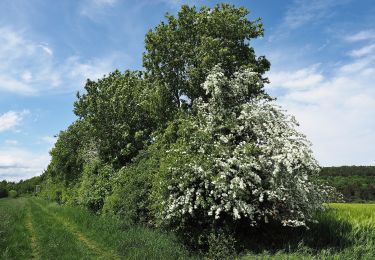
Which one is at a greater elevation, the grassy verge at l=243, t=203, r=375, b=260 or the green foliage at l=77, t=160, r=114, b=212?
the green foliage at l=77, t=160, r=114, b=212

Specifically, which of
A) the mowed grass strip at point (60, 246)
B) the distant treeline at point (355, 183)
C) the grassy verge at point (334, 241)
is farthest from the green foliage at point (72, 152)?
the distant treeline at point (355, 183)

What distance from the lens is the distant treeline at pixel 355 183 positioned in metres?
55.2

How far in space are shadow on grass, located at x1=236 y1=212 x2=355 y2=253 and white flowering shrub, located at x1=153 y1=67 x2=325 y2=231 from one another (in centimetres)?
56

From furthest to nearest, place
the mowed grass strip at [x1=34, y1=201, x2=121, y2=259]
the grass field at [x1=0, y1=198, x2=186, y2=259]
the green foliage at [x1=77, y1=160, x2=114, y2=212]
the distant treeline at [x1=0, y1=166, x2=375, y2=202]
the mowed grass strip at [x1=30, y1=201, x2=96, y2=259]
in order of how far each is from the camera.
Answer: the distant treeline at [x1=0, y1=166, x2=375, y2=202] → the green foliage at [x1=77, y1=160, x2=114, y2=212] → the mowed grass strip at [x1=34, y1=201, x2=121, y2=259] → the mowed grass strip at [x1=30, y1=201, x2=96, y2=259] → the grass field at [x1=0, y1=198, x2=186, y2=259]

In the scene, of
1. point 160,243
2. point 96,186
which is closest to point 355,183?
point 96,186

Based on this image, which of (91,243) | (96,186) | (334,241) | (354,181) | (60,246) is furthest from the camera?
(354,181)

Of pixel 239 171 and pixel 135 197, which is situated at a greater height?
pixel 239 171

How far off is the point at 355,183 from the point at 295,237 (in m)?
48.0

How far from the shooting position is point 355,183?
59000 mm

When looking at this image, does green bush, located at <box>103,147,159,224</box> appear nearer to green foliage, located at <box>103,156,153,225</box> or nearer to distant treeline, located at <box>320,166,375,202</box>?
green foliage, located at <box>103,156,153,225</box>

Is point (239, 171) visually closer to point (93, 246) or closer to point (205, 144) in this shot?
point (205, 144)

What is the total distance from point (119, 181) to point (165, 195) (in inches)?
424

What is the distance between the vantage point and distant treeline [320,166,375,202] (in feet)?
181

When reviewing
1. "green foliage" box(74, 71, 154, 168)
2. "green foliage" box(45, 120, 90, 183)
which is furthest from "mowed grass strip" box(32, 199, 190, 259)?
"green foliage" box(45, 120, 90, 183)
